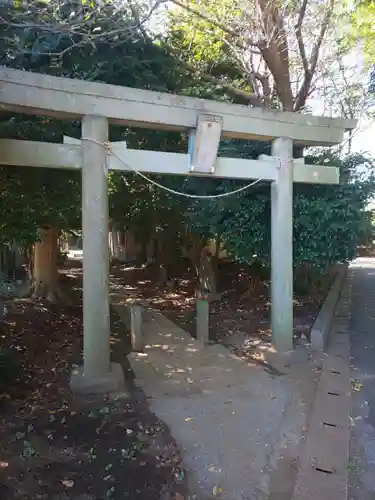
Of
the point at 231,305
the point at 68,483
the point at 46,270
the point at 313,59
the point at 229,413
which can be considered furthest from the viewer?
the point at 231,305

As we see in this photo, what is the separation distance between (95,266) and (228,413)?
215 centimetres

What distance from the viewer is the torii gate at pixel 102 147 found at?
4.70 m

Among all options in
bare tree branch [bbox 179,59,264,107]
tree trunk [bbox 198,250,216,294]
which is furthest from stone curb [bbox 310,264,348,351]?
bare tree branch [bbox 179,59,264,107]

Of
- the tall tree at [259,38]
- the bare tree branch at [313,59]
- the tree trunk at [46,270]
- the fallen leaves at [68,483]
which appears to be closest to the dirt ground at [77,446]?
the fallen leaves at [68,483]

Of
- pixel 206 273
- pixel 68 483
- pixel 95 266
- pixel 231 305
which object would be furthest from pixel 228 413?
pixel 206 273

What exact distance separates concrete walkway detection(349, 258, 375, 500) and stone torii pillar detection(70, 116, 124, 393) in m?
A: 2.59

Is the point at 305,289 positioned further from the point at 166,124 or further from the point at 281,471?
the point at 281,471

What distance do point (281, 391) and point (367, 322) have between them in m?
4.65

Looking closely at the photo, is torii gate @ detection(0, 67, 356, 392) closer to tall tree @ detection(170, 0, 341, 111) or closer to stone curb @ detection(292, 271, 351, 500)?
Answer: stone curb @ detection(292, 271, 351, 500)

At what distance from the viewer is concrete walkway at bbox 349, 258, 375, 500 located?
11.2ft

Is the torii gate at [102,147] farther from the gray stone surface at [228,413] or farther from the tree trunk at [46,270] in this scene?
the tree trunk at [46,270]

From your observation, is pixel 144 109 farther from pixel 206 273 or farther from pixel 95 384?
pixel 206 273

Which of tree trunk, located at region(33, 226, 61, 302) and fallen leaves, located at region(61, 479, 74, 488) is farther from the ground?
tree trunk, located at region(33, 226, 61, 302)

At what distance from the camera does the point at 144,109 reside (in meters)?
5.18
